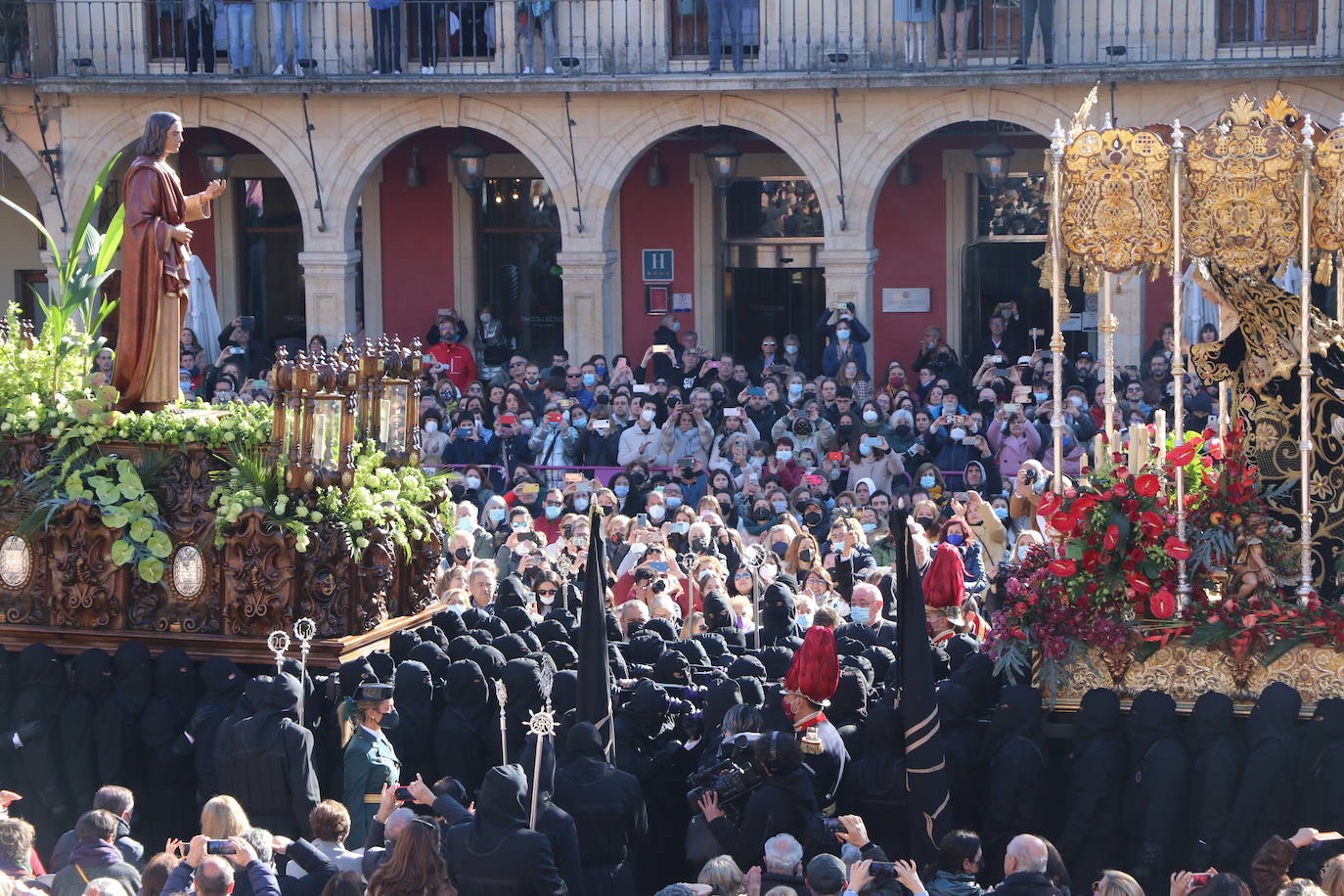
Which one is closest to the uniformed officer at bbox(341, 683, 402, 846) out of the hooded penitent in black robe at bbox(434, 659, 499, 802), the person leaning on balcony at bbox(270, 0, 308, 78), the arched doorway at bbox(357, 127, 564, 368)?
the hooded penitent in black robe at bbox(434, 659, 499, 802)

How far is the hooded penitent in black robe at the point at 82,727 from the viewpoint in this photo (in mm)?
11586

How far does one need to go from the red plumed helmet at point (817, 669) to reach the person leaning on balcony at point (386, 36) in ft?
46.5

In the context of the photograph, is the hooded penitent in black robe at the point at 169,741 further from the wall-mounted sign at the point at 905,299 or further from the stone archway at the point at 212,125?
the wall-mounted sign at the point at 905,299

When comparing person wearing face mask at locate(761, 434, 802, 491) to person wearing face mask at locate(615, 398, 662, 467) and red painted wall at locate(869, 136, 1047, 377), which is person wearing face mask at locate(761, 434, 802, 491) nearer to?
person wearing face mask at locate(615, 398, 662, 467)

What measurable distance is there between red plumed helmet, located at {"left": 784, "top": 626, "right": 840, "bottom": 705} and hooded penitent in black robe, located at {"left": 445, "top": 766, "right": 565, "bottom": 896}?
1.76 m

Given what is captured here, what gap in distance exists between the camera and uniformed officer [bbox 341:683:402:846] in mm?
10617

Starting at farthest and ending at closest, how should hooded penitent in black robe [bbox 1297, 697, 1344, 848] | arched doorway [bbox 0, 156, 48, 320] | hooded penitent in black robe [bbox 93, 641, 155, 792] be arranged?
1. arched doorway [bbox 0, 156, 48, 320]
2. hooded penitent in black robe [bbox 93, 641, 155, 792]
3. hooded penitent in black robe [bbox 1297, 697, 1344, 848]

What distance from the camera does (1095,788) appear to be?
33.3ft

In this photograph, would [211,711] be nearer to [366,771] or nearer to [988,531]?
[366,771]

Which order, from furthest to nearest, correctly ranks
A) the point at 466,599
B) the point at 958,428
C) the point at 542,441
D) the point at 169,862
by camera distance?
the point at 542,441 → the point at 958,428 → the point at 466,599 → the point at 169,862

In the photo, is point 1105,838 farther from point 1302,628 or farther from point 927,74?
point 927,74

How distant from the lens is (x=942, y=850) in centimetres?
879

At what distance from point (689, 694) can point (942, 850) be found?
9.05ft

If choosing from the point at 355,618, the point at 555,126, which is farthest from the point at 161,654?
the point at 555,126
